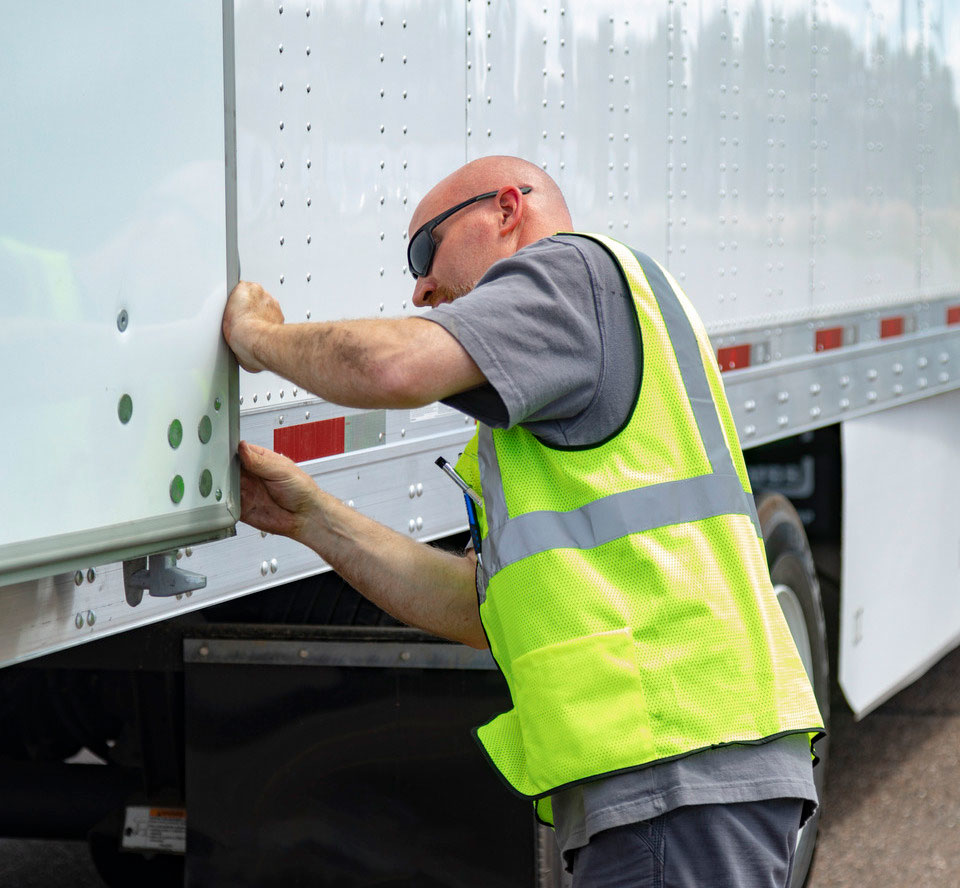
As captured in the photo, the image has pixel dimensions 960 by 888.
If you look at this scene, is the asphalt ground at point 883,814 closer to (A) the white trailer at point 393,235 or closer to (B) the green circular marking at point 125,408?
(A) the white trailer at point 393,235

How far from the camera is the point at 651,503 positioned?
1853mm

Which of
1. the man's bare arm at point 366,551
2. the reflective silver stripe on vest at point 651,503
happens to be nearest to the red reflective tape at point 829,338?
the man's bare arm at point 366,551

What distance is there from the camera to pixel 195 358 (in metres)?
1.75

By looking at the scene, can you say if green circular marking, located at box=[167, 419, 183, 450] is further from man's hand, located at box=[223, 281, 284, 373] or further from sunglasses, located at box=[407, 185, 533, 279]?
sunglasses, located at box=[407, 185, 533, 279]

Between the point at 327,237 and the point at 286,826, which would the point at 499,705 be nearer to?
the point at 286,826

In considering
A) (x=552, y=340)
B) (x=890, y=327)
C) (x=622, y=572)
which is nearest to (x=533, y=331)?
(x=552, y=340)

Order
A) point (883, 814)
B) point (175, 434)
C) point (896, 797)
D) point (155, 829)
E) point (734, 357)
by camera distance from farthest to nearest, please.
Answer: point (896, 797) < point (883, 814) < point (734, 357) < point (155, 829) < point (175, 434)

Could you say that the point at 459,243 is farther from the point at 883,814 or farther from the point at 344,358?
the point at 883,814

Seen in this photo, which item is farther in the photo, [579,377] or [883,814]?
[883,814]

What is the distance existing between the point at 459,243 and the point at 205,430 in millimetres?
539

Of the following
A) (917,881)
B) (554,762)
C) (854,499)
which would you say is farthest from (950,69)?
(554,762)

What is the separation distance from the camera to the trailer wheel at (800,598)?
3996 millimetres

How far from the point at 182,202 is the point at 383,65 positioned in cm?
72

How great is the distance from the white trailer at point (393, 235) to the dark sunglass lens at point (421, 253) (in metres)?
0.14
